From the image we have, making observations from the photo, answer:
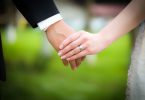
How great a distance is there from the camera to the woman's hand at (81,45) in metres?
1.31

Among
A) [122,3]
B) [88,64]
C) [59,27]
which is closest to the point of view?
[59,27]

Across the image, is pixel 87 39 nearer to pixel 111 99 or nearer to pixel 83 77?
pixel 111 99

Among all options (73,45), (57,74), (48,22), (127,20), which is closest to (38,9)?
(48,22)

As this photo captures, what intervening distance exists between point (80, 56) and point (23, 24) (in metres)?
0.98

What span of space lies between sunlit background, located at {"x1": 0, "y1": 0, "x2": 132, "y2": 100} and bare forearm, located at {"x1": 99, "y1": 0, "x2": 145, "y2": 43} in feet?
2.24

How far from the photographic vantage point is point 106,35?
1283 mm

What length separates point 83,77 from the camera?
217cm

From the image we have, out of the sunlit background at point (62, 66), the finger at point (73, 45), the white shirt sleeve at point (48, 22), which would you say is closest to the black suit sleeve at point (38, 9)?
the white shirt sleeve at point (48, 22)

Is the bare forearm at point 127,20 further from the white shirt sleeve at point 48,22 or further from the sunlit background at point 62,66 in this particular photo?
the sunlit background at point 62,66

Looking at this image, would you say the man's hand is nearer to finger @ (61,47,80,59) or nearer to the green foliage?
finger @ (61,47,80,59)

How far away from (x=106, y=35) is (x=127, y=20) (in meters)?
0.08

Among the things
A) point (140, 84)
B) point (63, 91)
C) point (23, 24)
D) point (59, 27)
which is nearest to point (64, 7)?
point (23, 24)

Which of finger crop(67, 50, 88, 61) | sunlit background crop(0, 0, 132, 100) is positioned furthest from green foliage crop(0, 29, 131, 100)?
finger crop(67, 50, 88, 61)

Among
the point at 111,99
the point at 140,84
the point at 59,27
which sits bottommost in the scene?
the point at 111,99
